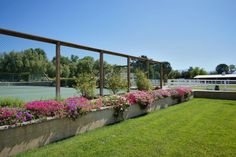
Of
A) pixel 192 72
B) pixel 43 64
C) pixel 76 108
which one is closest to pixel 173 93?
pixel 76 108

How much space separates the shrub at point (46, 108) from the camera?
11.3 feet

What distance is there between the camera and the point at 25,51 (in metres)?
4.41

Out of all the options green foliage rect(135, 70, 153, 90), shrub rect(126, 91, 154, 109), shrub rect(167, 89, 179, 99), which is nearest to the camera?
shrub rect(126, 91, 154, 109)

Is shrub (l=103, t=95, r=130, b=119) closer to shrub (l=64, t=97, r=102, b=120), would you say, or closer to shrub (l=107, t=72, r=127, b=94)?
shrub (l=64, t=97, r=102, b=120)

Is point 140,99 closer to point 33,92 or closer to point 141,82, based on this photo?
point 141,82

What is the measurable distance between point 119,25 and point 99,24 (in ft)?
4.50

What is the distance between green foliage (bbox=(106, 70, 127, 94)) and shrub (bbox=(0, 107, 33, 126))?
407cm

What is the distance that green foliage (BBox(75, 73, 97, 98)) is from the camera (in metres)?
5.79

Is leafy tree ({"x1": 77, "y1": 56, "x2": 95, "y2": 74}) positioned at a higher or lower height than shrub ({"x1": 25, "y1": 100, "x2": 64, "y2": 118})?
higher

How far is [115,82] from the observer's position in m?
7.09

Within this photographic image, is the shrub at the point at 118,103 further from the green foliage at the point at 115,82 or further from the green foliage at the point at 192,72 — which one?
the green foliage at the point at 192,72

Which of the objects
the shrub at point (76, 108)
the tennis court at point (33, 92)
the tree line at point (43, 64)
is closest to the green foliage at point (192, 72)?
the tree line at point (43, 64)

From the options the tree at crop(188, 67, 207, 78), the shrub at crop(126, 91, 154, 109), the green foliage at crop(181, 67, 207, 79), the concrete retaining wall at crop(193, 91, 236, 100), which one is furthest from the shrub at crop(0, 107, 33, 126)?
the tree at crop(188, 67, 207, 78)

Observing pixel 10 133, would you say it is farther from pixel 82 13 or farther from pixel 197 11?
pixel 197 11
